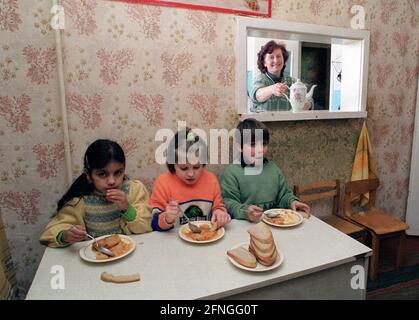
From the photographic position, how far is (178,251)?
1115mm

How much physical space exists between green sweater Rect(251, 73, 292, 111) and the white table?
96 cm

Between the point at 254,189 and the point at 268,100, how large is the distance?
2.16ft

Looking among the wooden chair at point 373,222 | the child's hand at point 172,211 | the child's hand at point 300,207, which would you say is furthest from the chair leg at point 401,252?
the child's hand at point 172,211

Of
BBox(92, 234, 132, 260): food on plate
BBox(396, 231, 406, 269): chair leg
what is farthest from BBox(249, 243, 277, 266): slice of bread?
BBox(396, 231, 406, 269): chair leg

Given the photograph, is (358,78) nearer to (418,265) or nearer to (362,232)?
(362,232)

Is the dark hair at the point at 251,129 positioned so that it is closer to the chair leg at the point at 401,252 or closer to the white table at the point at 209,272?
the white table at the point at 209,272

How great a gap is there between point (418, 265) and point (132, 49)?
7.95ft

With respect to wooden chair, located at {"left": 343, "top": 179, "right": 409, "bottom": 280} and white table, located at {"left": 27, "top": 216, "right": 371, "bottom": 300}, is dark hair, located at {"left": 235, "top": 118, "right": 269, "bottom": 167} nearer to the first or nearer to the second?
white table, located at {"left": 27, "top": 216, "right": 371, "bottom": 300}

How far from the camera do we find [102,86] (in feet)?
5.00

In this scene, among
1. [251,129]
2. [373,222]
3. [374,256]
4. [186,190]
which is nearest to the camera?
[186,190]

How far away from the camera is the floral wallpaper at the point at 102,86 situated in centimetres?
141

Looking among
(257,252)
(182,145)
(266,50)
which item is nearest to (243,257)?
(257,252)

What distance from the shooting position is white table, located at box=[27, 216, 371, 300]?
2.90 feet

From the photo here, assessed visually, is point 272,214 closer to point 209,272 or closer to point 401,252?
point 209,272
